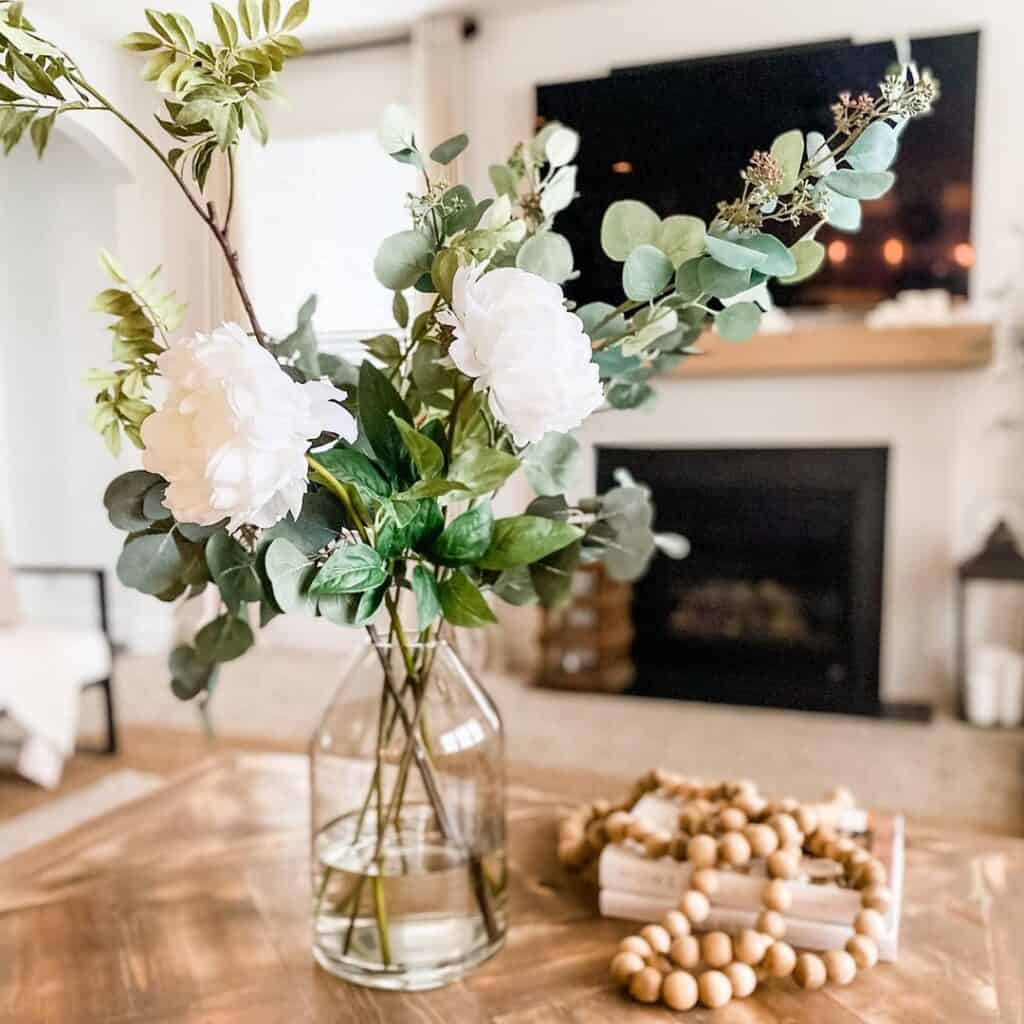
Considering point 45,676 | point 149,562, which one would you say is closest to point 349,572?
point 149,562

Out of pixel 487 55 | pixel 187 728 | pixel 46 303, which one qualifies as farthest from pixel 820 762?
pixel 46 303

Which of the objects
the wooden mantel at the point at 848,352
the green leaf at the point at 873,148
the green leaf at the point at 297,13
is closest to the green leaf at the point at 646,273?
the green leaf at the point at 873,148

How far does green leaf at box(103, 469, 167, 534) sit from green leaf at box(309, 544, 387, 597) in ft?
0.40

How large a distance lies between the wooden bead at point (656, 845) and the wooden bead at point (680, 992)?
132 mm

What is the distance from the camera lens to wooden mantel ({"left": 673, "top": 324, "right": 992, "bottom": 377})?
265 cm

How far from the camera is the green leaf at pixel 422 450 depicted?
542 millimetres

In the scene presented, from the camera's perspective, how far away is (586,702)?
9.66 ft

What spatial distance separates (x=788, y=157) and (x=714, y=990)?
0.51 meters

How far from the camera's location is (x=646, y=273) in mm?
567

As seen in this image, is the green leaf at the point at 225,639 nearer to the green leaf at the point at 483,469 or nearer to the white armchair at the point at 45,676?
the green leaf at the point at 483,469

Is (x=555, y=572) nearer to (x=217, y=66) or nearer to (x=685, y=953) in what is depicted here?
(x=685, y=953)

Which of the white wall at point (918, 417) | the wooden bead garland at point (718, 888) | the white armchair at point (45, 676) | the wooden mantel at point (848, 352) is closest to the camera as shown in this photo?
the wooden bead garland at point (718, 888)

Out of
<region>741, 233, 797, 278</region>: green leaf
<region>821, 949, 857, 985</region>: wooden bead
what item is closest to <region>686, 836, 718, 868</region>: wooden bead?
<region>821, 949, 857, 985</region>: wooden bead

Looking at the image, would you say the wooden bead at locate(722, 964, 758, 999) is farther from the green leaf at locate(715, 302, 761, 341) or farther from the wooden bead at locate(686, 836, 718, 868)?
the green leaf at locate(715, 302, 761, 341)
